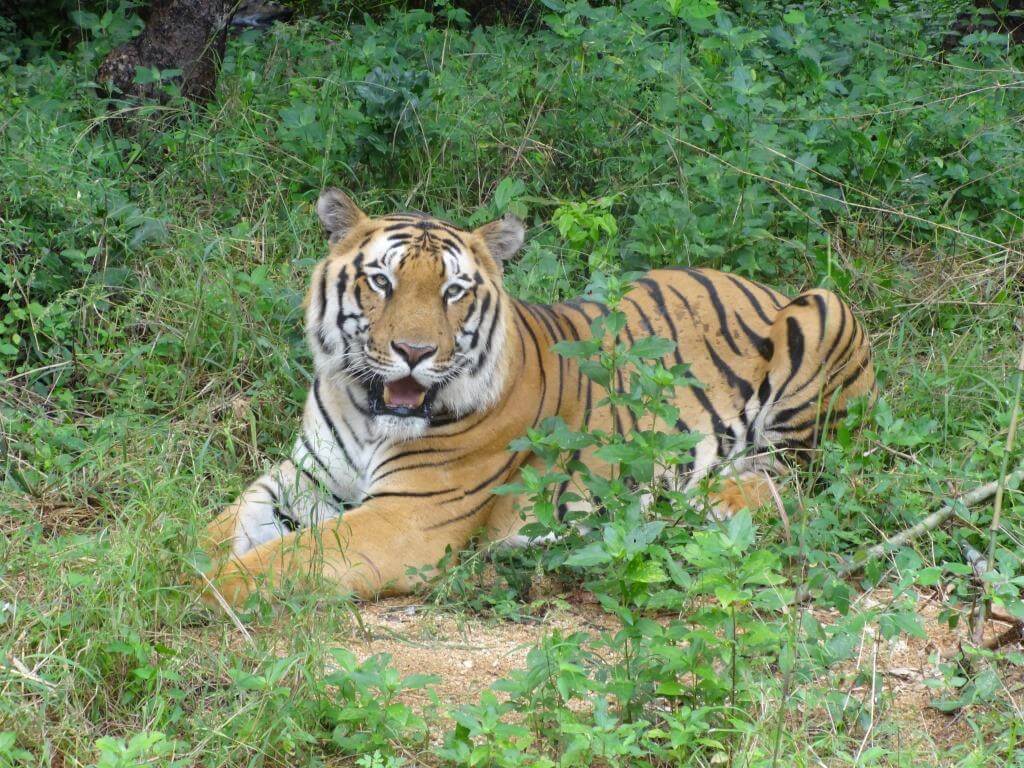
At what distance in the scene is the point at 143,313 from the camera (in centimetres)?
507

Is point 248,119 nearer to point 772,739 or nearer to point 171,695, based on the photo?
point 171,695

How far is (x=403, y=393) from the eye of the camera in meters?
4.20

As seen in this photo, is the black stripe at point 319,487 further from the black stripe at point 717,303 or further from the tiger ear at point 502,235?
the black stripe at point 717,303

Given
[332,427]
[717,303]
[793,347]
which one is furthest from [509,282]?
[332,427]

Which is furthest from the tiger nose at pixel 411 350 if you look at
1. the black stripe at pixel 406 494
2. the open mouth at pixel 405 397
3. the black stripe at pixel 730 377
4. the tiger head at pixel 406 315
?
the black stripe at pixel 730 377

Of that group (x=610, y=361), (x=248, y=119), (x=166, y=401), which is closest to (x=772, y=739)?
(x=610, y=361)

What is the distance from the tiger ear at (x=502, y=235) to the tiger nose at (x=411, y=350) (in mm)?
589

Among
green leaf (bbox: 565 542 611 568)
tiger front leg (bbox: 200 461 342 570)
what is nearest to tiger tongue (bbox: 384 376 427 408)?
tiger front leg (bbox: 200 461 342 570)

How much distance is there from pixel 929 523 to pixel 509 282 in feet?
7.29

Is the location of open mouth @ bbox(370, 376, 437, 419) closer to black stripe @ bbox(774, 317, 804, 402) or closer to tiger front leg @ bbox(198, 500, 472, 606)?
tiger front leg @ bbox(198, 500, 472, 606)

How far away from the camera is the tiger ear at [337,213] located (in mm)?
4359

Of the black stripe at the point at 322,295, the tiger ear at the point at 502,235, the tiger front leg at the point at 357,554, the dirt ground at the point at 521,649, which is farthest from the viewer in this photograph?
the tiger ear at the point at 502,235

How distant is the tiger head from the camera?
4117mm

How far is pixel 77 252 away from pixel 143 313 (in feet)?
1.12
